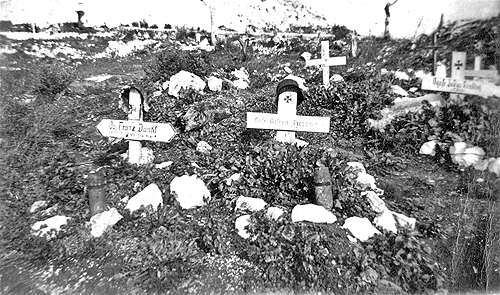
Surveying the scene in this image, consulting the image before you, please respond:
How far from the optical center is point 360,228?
3084 mm

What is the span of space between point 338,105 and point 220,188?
11.3 ft

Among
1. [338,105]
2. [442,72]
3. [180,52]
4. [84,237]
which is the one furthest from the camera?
[180,52]

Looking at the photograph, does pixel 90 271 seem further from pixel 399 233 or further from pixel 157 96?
pixel 157 96

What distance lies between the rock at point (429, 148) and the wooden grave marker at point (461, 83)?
2.56 feet

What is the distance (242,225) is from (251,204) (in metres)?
0.28

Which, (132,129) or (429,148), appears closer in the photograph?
(132,129)

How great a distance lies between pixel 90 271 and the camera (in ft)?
9.11

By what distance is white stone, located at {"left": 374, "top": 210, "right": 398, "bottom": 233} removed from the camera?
3.12m

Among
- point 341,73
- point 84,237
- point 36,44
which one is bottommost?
point 84,237

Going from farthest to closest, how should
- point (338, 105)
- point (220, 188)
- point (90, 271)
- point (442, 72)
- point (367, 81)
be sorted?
point (367, 81)
point (338, 105)
point (442, 72)
point (220, 188)
point (90, 271)

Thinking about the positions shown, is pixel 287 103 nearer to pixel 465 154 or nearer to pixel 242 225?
pixel 242 225

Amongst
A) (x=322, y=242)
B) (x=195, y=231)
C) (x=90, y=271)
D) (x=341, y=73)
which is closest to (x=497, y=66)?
(x=322, y=242)

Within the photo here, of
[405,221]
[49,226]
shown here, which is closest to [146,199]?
[49,226]

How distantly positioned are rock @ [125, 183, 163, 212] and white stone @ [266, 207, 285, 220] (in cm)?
121
